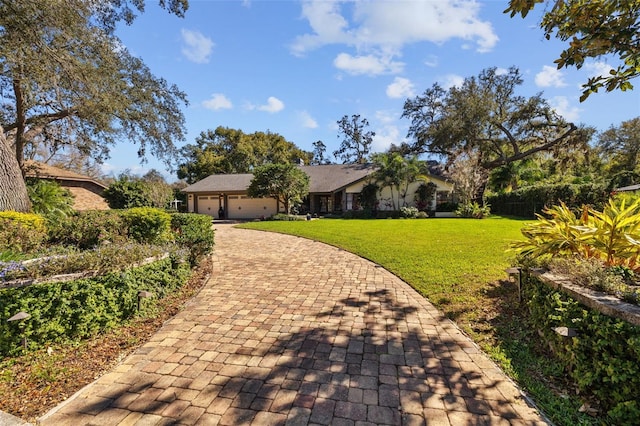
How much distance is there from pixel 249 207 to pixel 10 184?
65.1ft

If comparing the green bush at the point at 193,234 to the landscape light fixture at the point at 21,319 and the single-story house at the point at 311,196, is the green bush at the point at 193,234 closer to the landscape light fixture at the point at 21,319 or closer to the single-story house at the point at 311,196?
the landscape light fixture at the point at 21,319

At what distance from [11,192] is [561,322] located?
1100 cm

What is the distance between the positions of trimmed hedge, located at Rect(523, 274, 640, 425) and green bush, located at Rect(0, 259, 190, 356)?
204 inches

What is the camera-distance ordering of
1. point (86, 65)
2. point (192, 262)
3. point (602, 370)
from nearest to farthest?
point (602, 370), point (192, 262), point (86, 65)

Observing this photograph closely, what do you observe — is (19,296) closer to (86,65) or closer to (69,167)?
(86,65)

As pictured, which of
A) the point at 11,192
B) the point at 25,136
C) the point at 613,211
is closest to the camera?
the point at 613,211

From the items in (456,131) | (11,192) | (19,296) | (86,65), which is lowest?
(19,296)

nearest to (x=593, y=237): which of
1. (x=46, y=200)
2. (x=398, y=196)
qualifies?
(x=46, y=200)

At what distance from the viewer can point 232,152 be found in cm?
3859

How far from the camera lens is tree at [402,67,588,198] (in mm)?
23812

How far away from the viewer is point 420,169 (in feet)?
74.6

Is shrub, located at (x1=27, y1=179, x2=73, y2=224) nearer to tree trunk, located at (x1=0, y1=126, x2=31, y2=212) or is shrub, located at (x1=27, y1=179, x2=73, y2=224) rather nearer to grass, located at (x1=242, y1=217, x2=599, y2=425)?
tree trunk, located at (x1=0, y1=126, x2=31, y2=212)

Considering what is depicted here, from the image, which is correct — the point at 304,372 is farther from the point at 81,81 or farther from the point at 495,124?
the point at 495,124

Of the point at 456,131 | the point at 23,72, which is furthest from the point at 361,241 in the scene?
the point at 456,131
